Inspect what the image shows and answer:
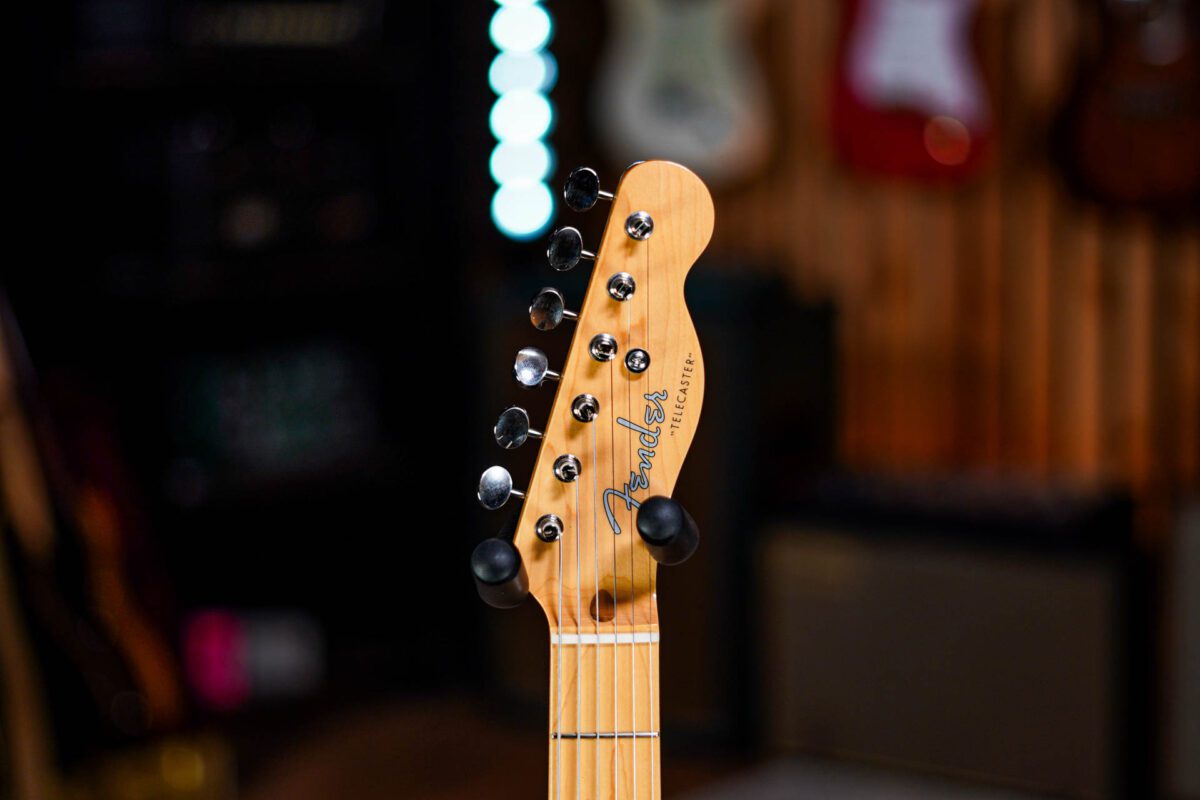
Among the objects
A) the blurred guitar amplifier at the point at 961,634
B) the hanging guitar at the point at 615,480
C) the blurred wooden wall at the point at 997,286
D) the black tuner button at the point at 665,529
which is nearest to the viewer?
the black tuner button at the point at 665,529

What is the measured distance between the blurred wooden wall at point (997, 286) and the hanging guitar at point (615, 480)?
6.24 ft

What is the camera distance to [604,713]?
1017 millimetres

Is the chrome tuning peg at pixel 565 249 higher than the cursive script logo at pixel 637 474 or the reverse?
higher

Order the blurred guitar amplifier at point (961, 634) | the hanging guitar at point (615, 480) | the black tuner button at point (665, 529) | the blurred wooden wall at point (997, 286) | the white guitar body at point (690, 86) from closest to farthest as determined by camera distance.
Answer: the black tuner button at point (665, 529), the hanging guitar at point (615, 480), the blurred guitar amplifier at point (961, 634), the blurred wooden wall at point (997, 286), the white guitar body at point (690, 86)

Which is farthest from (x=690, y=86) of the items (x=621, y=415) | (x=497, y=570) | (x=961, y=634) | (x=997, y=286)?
(x=497, y=570)

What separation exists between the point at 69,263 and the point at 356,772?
1070mm

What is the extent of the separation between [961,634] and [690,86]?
1194 mm

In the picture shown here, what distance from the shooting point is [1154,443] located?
9.40 ft

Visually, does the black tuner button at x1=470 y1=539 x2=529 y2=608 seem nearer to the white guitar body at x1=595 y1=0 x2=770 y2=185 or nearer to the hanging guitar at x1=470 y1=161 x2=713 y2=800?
the hanging guitar at x1=470 y1=161 x2=713 y2=800

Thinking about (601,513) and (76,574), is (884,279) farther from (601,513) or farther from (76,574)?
(601,513)

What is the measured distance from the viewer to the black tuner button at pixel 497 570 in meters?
0.91

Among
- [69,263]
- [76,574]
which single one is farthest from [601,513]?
[69,263]

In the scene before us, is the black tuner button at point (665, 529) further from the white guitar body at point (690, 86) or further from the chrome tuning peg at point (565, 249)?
the white guitar body at point (690, 86)

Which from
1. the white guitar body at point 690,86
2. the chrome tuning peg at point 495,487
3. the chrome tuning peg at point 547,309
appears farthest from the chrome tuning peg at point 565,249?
the white guitar body at point 690,86
